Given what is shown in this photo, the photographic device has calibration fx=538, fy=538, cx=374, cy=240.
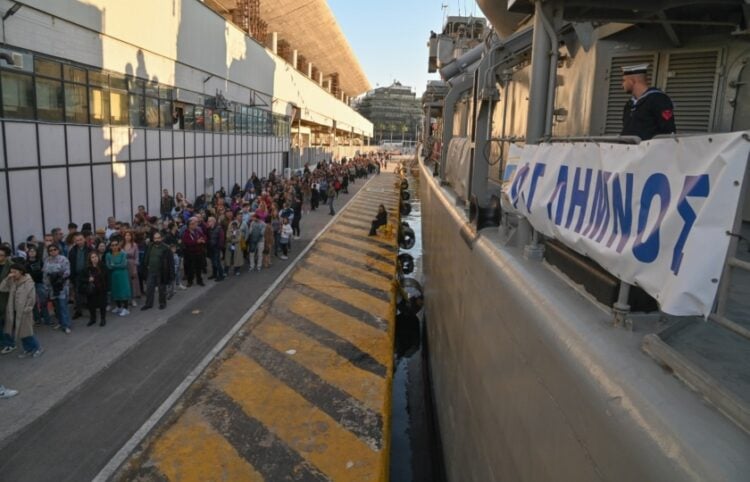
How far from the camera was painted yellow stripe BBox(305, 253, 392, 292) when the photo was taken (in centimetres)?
1317

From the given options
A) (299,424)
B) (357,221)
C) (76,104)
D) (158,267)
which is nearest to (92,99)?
(76,104)

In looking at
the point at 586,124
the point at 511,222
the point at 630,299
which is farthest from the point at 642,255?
the point at 586,124

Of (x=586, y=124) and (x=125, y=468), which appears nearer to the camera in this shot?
(x=125, y=468)

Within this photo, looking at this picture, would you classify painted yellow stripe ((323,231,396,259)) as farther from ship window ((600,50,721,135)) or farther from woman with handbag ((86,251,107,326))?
ship window ((600,50,721,135))

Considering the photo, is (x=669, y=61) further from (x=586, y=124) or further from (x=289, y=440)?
(x=289, y=440)

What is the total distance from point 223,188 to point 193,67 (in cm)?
538

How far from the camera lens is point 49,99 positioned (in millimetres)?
12398

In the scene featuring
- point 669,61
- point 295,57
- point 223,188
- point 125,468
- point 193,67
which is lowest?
point 125,468

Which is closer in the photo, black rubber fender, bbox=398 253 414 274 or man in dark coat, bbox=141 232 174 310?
man in dark coat, bbox=141 232 174 310

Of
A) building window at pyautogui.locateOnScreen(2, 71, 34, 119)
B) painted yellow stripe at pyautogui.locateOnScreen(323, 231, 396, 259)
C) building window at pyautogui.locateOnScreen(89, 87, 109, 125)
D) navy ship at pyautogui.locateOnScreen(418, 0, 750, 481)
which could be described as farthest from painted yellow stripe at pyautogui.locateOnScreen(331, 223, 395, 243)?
navy ship at pyautogui.locateOnScreen(418, 0, 750, 481)

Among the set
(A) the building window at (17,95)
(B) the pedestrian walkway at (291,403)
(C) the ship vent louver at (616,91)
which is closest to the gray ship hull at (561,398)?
(B) the pedestrian walkway at (291,403)

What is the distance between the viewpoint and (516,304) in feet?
13.2

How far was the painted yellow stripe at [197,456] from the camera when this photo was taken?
18.2 feet

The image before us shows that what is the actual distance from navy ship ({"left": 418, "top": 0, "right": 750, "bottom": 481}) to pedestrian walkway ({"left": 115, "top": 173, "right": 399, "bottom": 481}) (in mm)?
1276
